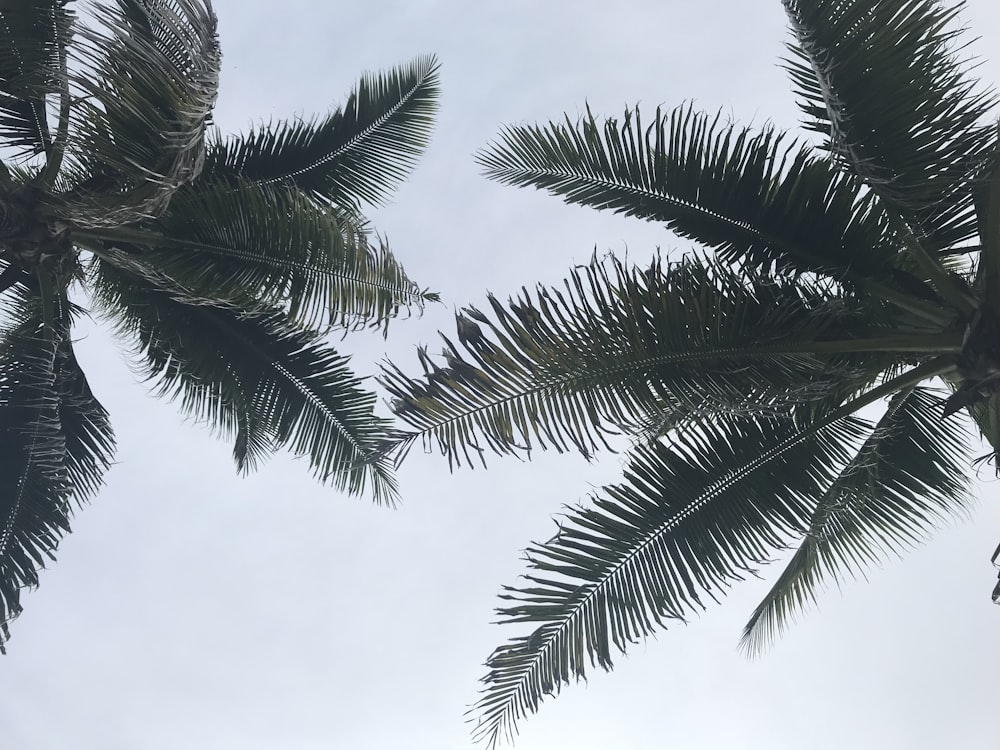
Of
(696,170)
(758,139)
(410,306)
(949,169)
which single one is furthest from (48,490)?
(949,169)

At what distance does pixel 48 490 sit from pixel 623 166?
16.4ft

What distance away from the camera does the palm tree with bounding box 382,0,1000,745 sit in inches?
183

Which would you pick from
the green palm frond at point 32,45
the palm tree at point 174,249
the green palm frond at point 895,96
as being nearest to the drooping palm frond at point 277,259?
the palm tree at point 174,249

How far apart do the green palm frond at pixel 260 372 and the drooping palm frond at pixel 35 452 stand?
64 cm

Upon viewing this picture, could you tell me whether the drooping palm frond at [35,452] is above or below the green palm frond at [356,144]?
below

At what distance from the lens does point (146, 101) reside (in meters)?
4.97

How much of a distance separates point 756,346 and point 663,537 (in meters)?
1.35

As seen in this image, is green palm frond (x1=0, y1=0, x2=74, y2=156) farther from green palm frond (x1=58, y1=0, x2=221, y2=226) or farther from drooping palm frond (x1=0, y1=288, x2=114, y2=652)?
drooping palm frond (x1=0, y1=288, x2=114, y2=652)

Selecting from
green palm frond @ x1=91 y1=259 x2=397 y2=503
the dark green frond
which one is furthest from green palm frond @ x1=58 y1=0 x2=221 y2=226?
the dark green frond

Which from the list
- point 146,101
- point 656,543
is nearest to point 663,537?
point 656,543

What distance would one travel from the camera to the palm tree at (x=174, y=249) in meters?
5.20

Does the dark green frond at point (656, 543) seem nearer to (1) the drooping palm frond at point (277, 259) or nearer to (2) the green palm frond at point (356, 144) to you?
(1) the drooping palm frond at point (277, 259)

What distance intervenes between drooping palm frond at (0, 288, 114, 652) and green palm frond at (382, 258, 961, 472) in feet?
11.6

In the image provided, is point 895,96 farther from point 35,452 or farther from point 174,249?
point 35,452
